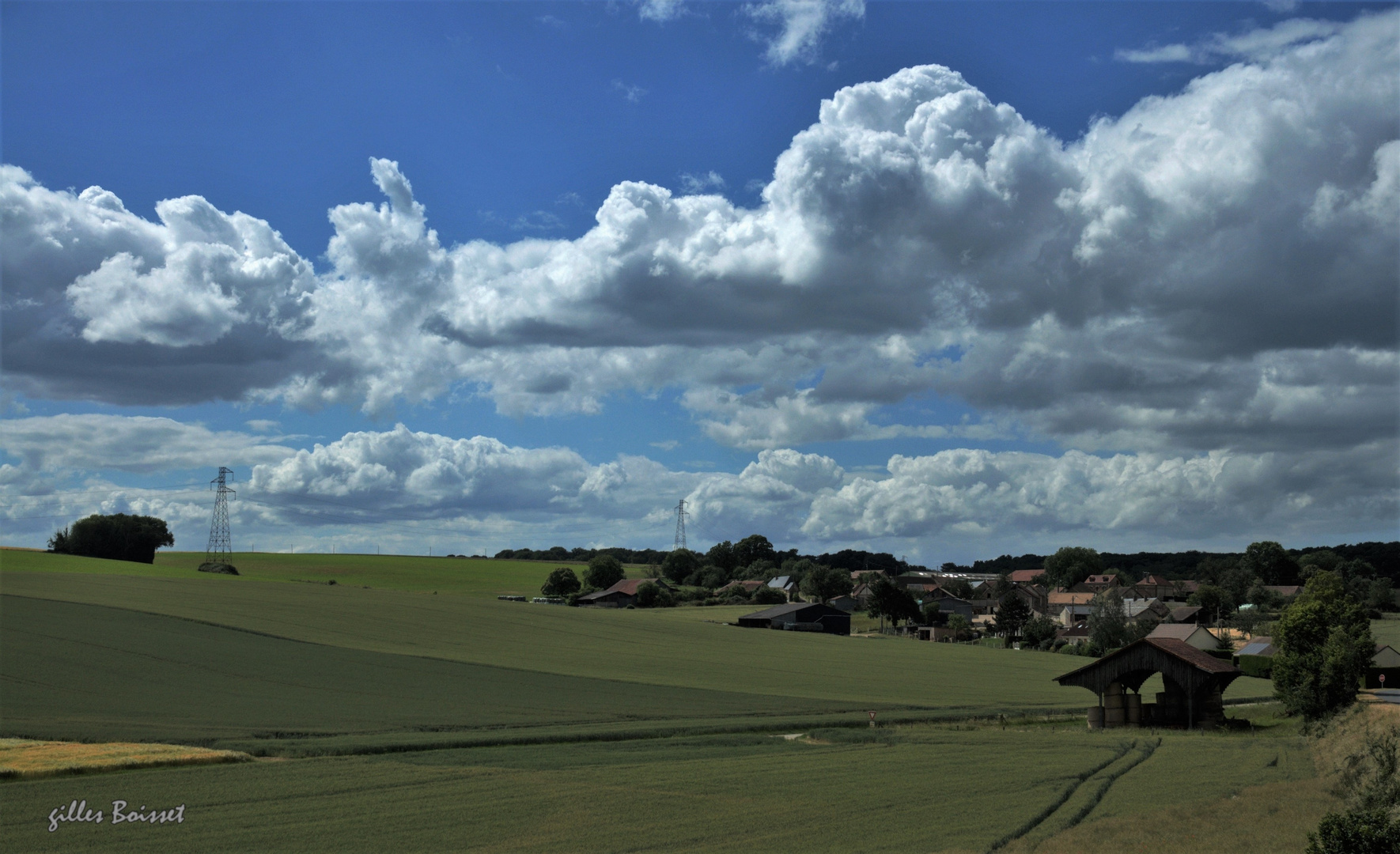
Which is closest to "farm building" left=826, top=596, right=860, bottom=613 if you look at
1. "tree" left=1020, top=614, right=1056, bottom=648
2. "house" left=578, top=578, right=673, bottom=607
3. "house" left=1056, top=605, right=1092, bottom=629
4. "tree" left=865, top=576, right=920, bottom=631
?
"tree" left=865, top=576, right=920, bottom=631

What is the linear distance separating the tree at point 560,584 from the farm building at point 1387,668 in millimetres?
113829

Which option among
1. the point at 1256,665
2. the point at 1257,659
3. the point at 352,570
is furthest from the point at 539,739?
the point at 352,570

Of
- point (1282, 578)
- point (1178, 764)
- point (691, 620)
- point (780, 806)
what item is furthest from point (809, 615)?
point (1282, 578)

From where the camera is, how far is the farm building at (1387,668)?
65.6 meters

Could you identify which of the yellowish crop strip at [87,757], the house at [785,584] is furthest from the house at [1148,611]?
the yellowish crop strip at [87,757]

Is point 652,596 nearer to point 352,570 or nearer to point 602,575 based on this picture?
point 602,575

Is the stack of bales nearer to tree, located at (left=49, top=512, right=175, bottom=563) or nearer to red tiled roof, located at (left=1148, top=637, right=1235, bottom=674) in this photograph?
red tiled roof, located at (left=1148, top=637, right=1235, bottom=674)

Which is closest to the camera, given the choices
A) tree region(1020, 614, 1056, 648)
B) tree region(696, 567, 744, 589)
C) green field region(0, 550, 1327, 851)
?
green field region(0, 550, 1327, 851)

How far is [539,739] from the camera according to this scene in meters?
40.1

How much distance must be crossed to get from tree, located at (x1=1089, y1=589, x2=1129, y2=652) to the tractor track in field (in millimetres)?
72006

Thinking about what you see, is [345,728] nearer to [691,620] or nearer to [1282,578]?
[691,620]

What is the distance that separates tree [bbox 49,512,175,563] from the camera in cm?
14250

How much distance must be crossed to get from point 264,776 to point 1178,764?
29.5 metres

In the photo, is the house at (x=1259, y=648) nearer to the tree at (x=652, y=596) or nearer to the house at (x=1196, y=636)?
the house at (x=1196, y=636)
